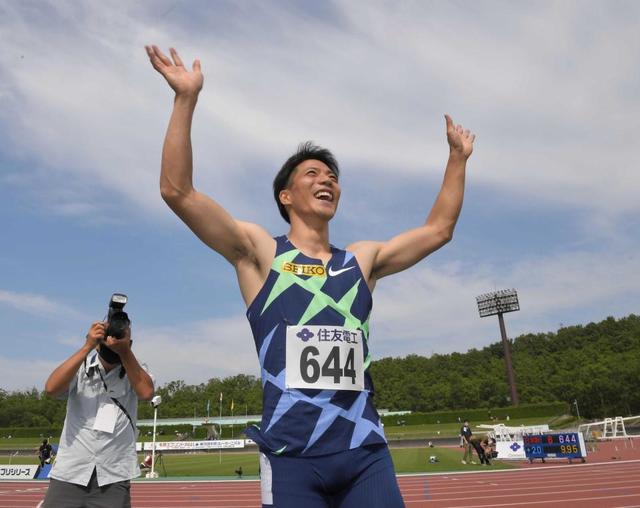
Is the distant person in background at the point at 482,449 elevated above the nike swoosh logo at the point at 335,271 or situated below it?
below

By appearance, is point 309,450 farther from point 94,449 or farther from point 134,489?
point 134,489

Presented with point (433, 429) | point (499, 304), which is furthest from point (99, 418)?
point (499, 304)

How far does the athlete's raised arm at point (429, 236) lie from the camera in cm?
288

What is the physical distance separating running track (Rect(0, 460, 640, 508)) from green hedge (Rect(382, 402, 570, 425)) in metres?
36.2

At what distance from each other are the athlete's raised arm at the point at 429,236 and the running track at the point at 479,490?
9.19m

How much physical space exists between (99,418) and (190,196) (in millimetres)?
2047

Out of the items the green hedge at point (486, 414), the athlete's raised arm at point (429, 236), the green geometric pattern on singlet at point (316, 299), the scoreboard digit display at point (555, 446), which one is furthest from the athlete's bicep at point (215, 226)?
the green hedge at point (486, 414)

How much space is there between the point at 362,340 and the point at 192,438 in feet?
200

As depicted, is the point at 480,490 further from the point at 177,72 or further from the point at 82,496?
the point at 177,72

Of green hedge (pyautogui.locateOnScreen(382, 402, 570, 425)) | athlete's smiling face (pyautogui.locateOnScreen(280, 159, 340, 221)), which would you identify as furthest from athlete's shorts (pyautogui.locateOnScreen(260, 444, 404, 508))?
green hedge (pyautogui.locateOnScreen(382, 402, 570, 425))

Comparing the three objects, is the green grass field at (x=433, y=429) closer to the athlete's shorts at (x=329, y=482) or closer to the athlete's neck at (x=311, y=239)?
the athlete's neck at (x=311, y=239)

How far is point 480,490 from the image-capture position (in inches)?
496

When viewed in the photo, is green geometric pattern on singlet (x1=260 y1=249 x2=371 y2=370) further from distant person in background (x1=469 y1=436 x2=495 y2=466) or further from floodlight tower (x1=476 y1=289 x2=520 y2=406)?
floodlight tower (x1=476 y1=289 x2=520 y2=406)

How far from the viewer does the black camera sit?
3529 mm
